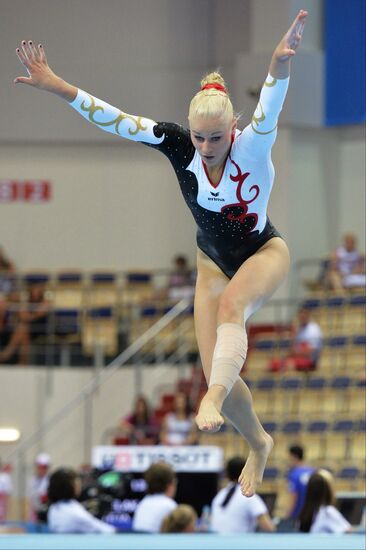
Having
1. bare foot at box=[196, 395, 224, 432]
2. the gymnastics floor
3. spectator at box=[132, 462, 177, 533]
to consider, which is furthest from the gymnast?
spectator at box=[132, 462, 177, 533]

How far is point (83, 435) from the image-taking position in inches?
517

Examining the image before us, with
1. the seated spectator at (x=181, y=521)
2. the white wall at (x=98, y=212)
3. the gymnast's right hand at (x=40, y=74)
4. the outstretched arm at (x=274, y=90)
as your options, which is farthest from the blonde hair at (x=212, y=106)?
the white wall at (x=98, y=212)

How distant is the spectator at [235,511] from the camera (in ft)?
23.3

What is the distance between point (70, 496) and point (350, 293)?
597cm

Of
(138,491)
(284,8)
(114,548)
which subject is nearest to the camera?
(114,548)

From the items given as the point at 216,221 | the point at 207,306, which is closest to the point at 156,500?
the point at 207,306

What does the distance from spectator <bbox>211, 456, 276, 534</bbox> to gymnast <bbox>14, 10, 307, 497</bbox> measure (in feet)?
6.94

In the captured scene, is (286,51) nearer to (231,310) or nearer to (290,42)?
(290,42)

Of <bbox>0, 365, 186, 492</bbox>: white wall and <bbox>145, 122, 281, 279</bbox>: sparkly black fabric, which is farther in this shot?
<bbox>0, 365, 186, 492</bbox>: white wall

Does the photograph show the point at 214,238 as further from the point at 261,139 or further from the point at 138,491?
the point at 138,491

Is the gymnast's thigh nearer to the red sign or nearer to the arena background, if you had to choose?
the arena background

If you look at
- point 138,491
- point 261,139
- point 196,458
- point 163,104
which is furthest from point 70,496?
point 163,104

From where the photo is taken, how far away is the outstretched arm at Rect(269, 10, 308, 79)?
444 centimetres

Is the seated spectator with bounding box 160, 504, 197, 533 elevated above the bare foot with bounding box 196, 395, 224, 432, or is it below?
below
